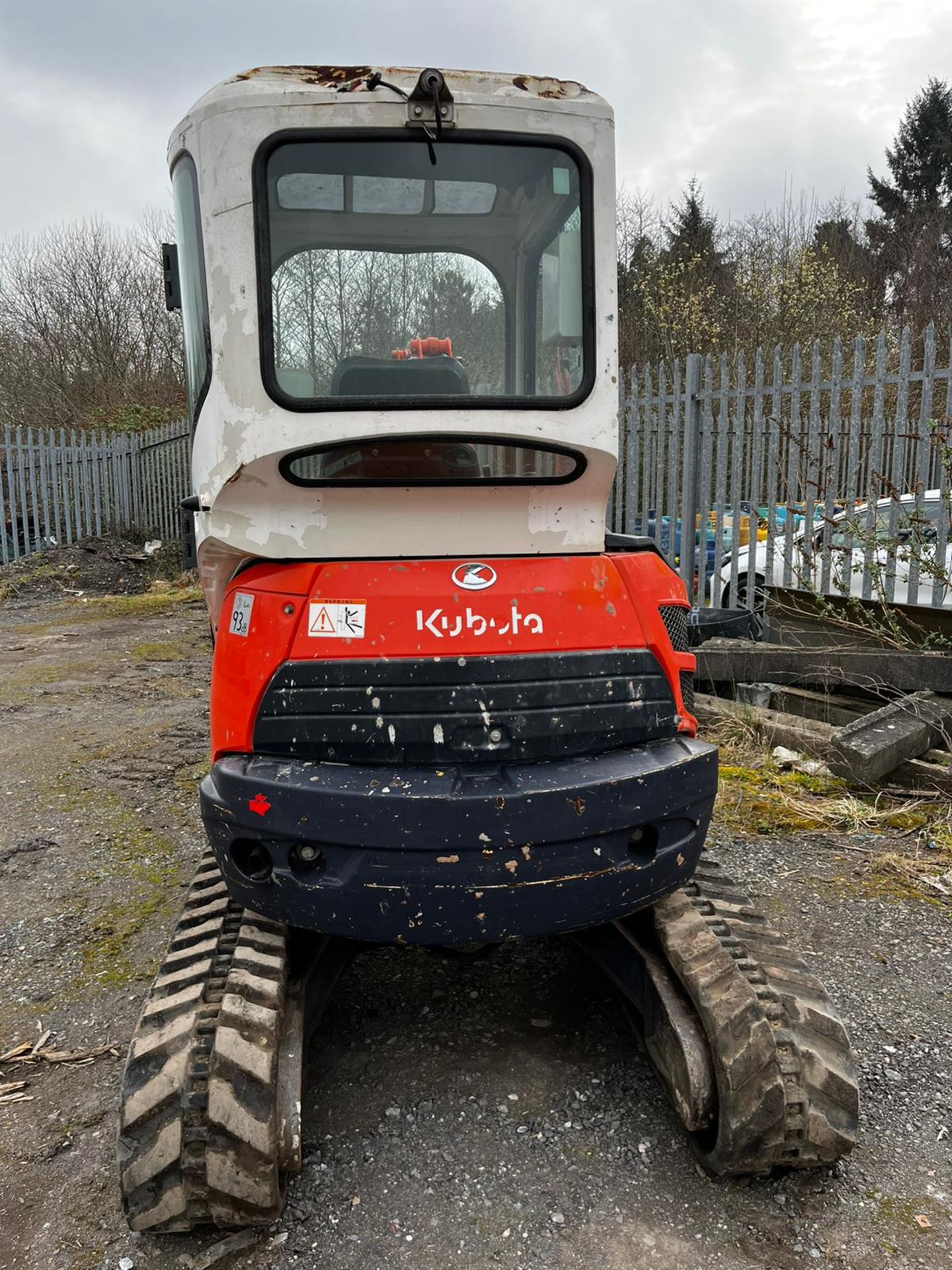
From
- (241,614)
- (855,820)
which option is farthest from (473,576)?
(855,820)

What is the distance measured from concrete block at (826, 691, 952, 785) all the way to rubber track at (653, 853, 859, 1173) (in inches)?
97.9

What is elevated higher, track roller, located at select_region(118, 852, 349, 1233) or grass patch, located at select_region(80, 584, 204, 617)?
track roller, located at select_region(118, 852, 349, 1233)

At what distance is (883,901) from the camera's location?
12.1 ft

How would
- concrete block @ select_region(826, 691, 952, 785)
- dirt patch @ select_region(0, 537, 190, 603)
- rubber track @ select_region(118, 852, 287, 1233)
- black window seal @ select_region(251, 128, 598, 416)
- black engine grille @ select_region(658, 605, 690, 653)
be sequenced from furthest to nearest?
1. dirt patch @ select_region(0, 537, 190, 603)
2. concrete block @ select_region(826, 691, 952, 785)
3. black engine grille @ select_region(658, 605, 690, 653)
4. black window seal @ select_region(251, 128, 598, 416)
5. rubber track @ select_region(118, 852, 287, 1233)

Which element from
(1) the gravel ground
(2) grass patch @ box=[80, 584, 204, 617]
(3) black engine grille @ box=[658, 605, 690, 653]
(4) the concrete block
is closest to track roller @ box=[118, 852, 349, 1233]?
(1) the gravel ground

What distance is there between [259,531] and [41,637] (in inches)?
342

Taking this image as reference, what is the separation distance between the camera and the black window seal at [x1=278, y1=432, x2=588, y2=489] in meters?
2.23

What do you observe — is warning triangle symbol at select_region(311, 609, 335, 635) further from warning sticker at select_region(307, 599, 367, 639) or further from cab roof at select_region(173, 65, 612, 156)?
cab roof at select_region(173, 65, 612, 156)

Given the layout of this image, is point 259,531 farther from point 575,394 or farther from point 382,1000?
point 382,1000

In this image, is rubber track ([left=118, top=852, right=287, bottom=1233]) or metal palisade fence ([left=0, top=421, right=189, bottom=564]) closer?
rubber track ([left=118, top=852, right=287, bottom=1233])

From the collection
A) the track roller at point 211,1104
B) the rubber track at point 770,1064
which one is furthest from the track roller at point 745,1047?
the track roller at point 211,1104

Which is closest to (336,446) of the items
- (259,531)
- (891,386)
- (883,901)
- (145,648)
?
(259,531)

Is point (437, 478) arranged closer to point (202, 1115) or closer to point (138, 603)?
point (202, 1115)

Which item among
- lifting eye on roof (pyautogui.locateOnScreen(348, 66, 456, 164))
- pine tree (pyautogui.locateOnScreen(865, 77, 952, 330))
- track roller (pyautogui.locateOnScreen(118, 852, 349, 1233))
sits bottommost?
track roller (pyautogui.locateOnScreen(118, 852, 349, 1233))
